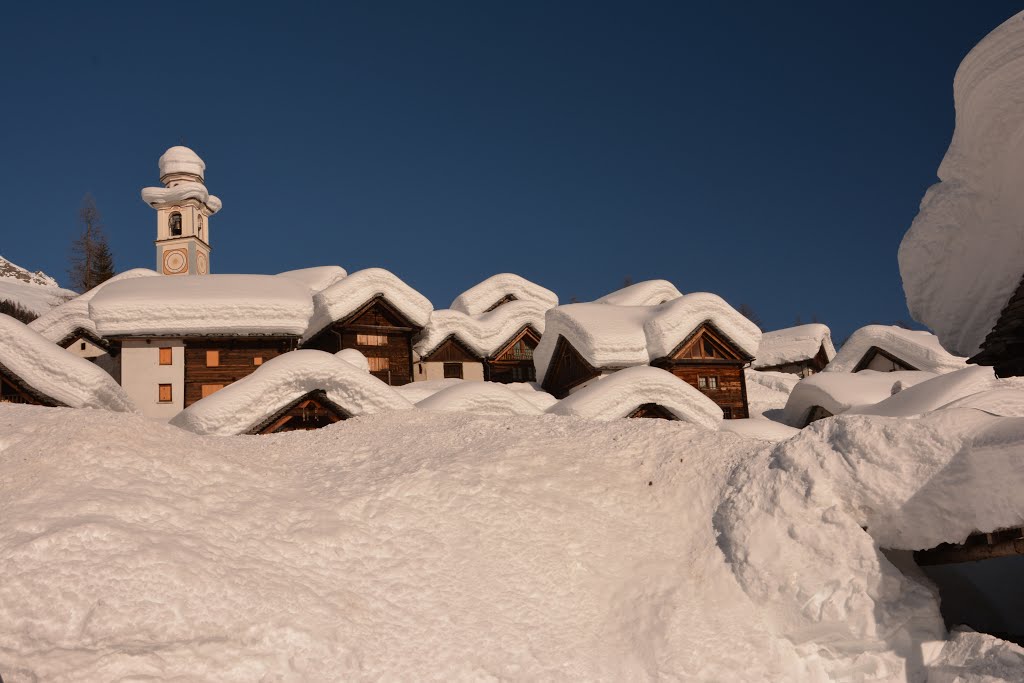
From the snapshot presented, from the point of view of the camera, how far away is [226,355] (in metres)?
24.2

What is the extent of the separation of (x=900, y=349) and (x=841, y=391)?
13039 millimetres

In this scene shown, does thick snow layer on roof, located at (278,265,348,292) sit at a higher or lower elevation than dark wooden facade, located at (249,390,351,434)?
higher

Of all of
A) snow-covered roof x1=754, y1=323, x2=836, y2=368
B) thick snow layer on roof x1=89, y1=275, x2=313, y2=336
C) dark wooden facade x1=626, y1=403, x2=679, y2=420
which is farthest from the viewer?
snow-covered roof x1=754, y1=323, x2=836, y2=368

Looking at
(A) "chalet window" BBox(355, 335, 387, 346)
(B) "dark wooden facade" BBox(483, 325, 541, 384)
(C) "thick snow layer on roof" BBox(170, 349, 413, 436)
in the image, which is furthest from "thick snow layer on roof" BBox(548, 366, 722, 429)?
(B) "dark wooden facade" BBox(483, 325, 541, 384)

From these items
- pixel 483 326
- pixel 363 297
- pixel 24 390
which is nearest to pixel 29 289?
pixel 483 326

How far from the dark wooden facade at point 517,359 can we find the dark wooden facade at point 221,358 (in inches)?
497

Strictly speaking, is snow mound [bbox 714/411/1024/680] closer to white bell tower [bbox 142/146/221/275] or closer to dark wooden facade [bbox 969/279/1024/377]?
dark wooden facade [bbox 969/279/1024/377]

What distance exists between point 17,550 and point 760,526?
7613 millimetres

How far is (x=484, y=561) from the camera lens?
29.6 feet

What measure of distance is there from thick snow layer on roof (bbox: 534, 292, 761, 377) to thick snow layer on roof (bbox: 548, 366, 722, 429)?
569cm

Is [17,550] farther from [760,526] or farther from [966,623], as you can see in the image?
[966,623]

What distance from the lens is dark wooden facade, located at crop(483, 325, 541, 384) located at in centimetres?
3572

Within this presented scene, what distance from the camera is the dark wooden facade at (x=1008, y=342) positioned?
823cm

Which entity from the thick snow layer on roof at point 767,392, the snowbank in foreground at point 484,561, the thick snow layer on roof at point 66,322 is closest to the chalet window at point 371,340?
the thick snow layer on roof at point 66,322
